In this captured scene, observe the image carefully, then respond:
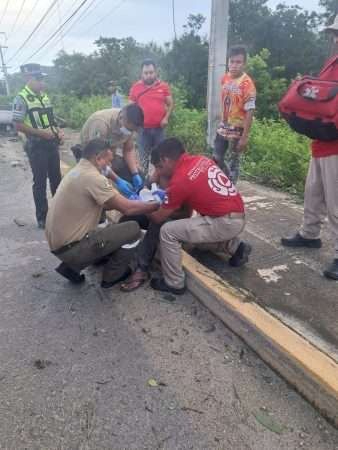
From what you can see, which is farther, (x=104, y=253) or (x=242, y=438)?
(x=104, y=253)

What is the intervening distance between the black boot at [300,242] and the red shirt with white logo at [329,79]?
822 mm

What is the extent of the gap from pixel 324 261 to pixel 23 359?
2485 mm

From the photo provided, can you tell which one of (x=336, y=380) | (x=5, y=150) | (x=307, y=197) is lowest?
(x=5, y=150)

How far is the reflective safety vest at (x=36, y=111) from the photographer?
165 inches

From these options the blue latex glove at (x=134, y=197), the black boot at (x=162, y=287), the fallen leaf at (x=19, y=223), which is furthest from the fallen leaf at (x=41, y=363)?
the fallen leaf at (x=19, y=223)

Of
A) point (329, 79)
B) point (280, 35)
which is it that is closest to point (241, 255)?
point (329, 79)

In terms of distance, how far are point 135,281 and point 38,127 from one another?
2.32 meters

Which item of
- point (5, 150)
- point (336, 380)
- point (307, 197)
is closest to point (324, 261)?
point (307, 197)

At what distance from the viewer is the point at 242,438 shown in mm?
1817

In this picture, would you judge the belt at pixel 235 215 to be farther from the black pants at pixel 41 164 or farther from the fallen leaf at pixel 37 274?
the black pants at pixel 41 164

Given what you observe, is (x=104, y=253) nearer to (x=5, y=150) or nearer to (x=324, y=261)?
(x=324, y=261)

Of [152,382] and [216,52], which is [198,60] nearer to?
[216,52]

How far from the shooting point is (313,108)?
274cm

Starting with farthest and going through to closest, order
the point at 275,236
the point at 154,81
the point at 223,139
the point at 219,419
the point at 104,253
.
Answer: the point at 154,81, the point at 223,139, the point at 275,236, the point at 104,253, the point at 219,419
